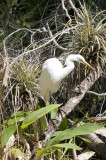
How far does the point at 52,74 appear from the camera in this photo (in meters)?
2.34

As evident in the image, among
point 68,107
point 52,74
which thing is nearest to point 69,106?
point 68,107

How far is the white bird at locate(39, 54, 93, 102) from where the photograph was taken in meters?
2.15

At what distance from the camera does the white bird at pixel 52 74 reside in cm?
215

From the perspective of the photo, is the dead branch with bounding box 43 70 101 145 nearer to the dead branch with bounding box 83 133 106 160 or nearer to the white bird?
the white bird

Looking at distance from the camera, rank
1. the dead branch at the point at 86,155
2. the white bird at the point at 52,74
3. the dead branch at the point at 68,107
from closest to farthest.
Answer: the dead branch at the point at 68,107
the dead branch at the point at 86,155
the white bird at the point at 52,74

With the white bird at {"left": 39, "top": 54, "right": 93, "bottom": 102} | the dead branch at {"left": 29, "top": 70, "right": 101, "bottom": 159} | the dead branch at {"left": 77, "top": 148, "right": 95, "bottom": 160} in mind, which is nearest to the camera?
the dead branch at {"left": 29, "top": 70, "right": 101, "bottom": 159}

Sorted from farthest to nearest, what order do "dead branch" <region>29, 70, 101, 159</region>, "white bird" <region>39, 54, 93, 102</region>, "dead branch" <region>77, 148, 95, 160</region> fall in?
"white bird" <region>39, 54, 93, 102</region> → "dead branch" <region>77, 148, 95, 160</region> → "dead branch" <region>29, 70, 101, 159</region>

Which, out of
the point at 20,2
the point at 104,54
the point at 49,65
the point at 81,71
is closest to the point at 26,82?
the point at 49,65

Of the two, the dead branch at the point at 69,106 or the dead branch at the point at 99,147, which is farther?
the dead branch at the point at 99,147

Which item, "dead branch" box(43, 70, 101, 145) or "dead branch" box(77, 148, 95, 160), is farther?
"dead branch" box(77, 148, 95, 160)

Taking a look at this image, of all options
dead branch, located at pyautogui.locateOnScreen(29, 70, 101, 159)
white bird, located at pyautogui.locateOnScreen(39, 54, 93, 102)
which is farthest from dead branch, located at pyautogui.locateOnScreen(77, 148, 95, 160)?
white bird, located at pyautogui.locateOnScreen(39, 54, 93, 102)

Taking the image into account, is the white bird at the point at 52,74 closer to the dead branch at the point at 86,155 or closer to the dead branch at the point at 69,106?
the dead branch at the point at 69,106

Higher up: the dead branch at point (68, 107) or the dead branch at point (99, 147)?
the dead branch at point (68, 107)

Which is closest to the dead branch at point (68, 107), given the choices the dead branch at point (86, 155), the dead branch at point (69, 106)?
the dead branch at point (69, 106)
